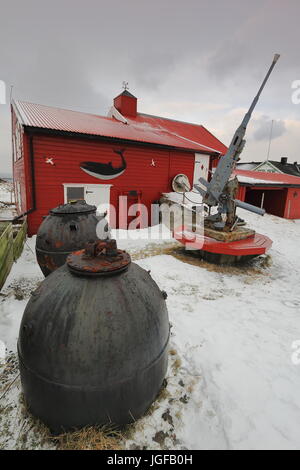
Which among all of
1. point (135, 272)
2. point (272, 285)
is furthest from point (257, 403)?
point (272, 285)

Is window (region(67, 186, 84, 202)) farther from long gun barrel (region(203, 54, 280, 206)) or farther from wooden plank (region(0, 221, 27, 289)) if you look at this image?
long gun barrel (region(203, 54, 280, 206))

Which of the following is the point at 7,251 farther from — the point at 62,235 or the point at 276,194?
the point at 276,194

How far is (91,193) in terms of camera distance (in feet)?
40.5

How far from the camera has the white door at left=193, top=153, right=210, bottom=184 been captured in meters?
16.5

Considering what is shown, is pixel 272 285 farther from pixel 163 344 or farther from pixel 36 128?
pixel 36 128

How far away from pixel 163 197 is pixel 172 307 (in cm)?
977

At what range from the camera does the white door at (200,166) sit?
16.5 meters

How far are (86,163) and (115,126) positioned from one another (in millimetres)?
4615

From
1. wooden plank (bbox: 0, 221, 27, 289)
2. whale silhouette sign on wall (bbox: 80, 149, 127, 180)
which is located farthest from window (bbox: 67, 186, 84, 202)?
wooden plank (bbox: 0, 221, 27, 289)

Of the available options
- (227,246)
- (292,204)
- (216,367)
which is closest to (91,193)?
(227,246)

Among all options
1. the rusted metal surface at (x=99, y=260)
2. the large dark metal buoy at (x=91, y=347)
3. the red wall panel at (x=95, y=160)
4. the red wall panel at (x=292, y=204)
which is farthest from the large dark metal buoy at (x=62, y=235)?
the red wall panel at (x=292, y=204)

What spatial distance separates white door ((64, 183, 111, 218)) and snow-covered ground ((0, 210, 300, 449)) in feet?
15.9

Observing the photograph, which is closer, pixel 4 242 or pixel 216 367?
pixel 216 367

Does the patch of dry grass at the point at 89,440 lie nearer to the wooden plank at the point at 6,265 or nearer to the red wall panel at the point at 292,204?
the wooden plank at the point at 6,265
